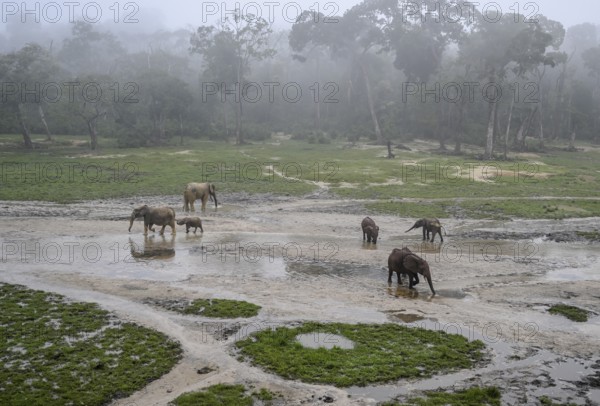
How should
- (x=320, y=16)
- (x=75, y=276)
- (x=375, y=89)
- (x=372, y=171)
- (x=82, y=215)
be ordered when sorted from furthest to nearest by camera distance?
(x=375, y=89), (x=320, y=16), (x=372, y=171), (x=82, y=215), (x=75, y=276)

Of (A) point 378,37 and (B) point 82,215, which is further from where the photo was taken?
(A) point 378,37

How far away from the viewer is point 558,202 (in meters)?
35.8

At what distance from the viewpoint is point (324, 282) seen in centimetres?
1917

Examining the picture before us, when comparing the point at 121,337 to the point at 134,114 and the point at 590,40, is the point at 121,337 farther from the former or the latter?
the point at 590,40

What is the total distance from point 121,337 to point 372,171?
35.6m

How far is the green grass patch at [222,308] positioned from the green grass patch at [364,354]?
4.89 feet

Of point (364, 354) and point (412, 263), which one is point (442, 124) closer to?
point (412, 263)

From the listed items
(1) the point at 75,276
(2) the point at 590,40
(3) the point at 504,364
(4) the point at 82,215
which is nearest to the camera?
(3) the point at 504,364

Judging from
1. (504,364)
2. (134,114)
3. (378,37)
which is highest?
(378,37)

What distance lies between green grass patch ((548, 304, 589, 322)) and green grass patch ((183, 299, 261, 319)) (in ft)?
27.5

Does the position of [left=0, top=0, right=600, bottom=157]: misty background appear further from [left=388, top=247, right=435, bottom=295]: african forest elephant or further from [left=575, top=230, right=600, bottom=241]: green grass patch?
[left=388, top=247, right=435, bottom=295]: african forest elephant

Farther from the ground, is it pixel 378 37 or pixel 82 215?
pixel 378 37

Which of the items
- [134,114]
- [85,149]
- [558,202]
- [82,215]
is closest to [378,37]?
[134,114]

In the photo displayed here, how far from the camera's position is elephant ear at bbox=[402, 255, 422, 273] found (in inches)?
703
